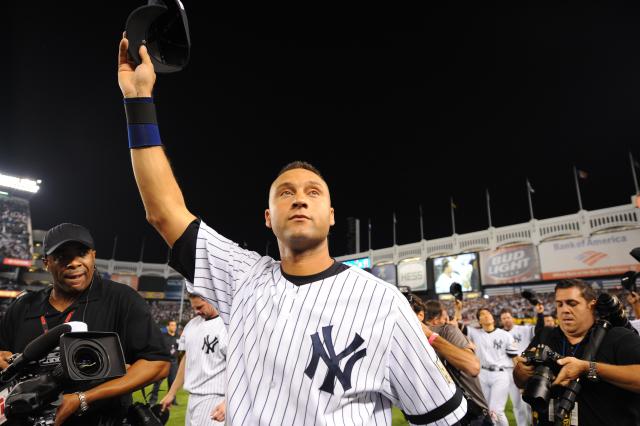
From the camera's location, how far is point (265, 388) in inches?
61.7

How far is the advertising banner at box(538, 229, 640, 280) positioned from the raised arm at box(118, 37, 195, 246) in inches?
1761

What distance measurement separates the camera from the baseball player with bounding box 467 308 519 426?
8.62 meters

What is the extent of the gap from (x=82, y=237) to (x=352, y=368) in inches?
97.6

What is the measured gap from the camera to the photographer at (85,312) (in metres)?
2.83

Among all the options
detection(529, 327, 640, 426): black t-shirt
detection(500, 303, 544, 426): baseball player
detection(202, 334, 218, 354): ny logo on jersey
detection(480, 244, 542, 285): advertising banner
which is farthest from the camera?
detection(480, 244, 542, 285): advertising banner

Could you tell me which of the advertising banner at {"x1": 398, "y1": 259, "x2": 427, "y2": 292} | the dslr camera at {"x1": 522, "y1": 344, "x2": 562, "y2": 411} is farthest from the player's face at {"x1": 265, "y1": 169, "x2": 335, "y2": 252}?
the advertising banner at {"x1": 398, "y1": 259, "x2": 427, "y2": 292}

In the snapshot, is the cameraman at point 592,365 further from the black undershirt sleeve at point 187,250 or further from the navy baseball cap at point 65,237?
the navy baseball cap at point 65,237

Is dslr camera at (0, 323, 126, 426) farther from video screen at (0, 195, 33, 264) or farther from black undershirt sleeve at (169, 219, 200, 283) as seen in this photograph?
video screen at (0, 195, 33, 264)

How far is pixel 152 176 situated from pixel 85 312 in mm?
1848

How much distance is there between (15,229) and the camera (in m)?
49.2

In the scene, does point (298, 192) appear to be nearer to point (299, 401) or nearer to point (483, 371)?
point (299, 401)

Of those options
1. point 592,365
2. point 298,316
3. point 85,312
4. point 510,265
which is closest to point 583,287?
point 592,365

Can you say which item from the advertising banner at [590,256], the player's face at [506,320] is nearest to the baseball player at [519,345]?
the player's face at [506,320]

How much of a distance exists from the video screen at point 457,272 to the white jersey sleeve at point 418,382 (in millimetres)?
46642
